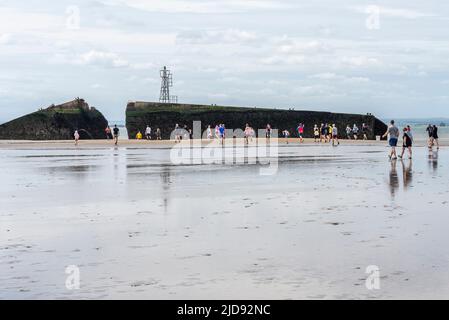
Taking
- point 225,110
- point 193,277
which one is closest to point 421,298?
point 193,277

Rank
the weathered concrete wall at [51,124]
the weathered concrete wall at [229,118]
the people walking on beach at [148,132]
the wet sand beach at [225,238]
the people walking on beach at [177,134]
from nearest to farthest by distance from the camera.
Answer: the wet sand beach at [225,238] → the people walking on beach at [177,134] → the people walking on beach at [148,132] → the weathered concrete wall at [229,118] → the weathered concrete wall at [51,124]

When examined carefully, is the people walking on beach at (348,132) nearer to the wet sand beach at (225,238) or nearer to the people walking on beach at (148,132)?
the people walking on beach at (148,132)

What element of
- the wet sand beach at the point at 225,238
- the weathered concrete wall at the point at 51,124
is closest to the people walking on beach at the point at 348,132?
the weathered concrete wall at the point at 51,124

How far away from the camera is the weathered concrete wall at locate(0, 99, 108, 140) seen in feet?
248

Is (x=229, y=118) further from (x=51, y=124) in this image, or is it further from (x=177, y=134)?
(x=51, y=124)

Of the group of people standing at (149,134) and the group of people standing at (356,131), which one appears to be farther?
the group of people standing at (356,131)

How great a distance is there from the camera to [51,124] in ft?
249

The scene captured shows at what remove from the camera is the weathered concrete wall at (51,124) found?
75.6 meters

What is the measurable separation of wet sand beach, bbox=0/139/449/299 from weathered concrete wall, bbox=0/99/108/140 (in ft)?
174

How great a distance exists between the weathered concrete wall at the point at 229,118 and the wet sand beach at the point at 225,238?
5028 centimetres

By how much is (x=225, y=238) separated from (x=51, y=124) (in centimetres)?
6528

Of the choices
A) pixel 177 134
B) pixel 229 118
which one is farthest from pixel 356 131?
pixel 177 134
